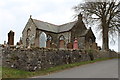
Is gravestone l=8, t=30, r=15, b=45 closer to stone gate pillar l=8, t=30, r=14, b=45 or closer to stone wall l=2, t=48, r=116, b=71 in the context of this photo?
stone gate pillar l=8, t=30, r=14, b=45

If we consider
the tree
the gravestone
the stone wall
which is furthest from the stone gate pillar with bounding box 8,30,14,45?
the tree

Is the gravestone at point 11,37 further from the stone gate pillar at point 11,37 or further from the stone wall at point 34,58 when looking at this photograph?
the stone wall at point 34,58

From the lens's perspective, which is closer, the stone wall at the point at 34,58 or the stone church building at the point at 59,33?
the stone wall at the point at 34,58

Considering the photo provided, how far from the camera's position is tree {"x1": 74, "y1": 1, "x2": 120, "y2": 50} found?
90.0ft

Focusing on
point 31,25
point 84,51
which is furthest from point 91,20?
point 31,25

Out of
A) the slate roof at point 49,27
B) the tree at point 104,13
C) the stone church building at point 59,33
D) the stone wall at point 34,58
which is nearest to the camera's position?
the stone wall at point 34,58

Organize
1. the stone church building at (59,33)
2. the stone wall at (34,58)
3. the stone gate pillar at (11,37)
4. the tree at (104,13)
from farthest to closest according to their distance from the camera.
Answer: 1. the stone church building at (59,33)
2. the tree at (104,13)
3. the stone gate pillar at (11,37)
4. the stone wall at (34,58)

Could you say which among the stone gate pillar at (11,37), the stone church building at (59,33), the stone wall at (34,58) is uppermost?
the stone church building at (59,33)

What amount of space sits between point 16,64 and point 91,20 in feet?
62.2

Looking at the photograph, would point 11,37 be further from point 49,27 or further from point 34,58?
point 49,27

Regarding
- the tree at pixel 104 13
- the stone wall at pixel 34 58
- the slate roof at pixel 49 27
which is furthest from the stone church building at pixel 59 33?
the stone wall at pixel 34 58

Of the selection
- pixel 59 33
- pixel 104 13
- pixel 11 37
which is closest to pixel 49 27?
pixel 59 33

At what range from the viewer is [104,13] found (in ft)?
90.7

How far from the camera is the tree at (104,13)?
27.4m
